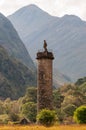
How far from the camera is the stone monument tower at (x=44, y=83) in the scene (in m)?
59.7

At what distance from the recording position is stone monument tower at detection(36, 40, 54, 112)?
59.7 meters

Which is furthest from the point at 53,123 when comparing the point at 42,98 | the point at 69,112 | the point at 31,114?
the point at 69,112

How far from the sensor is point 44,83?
5988cm

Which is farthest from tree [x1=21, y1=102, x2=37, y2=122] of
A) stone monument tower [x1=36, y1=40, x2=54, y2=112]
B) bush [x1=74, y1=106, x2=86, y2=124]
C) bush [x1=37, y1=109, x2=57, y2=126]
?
bush [x1=37, y1=109, x2=57, y2=126]

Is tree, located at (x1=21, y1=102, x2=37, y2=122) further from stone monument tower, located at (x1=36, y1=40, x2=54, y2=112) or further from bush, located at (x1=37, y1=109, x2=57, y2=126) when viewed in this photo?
bush, located at (x1=37, y1=109, x2=57, y2=126)

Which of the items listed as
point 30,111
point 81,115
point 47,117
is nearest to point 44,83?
point 81,115

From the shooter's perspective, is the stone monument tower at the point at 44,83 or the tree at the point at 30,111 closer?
the stone monument tower at the point at 44,83

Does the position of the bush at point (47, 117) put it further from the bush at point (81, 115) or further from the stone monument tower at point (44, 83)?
the stone monument tower at point (44, 83)

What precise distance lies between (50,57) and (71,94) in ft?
225

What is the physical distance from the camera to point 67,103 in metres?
114

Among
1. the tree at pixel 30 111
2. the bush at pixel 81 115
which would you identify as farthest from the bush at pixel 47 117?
the tree at pixel 30 111

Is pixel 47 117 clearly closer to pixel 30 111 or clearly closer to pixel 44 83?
pixel 44 83

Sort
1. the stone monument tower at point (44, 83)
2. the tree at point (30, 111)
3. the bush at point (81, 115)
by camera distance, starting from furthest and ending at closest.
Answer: the tree at point (30, 111) → the stone monument tower at point (44, 83) → the bush at point (81, 115)

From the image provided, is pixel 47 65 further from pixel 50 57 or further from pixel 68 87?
pixel 68 87
